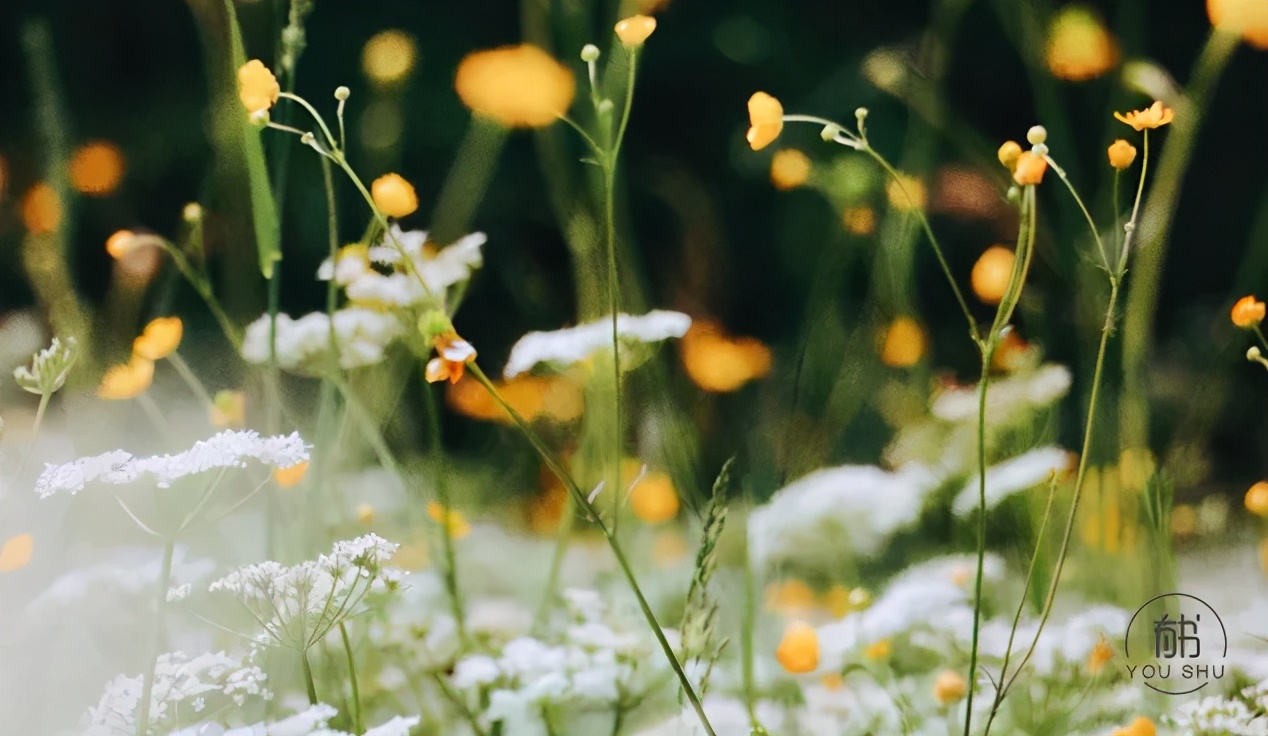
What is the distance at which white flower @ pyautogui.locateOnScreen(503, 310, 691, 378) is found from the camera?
29.8 inches

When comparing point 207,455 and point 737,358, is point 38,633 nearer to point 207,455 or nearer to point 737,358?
point 207,455

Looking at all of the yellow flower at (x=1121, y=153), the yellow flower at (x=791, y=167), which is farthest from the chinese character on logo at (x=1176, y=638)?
the yellow flower at (x=791, y=167)

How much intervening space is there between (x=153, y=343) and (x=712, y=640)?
0.54m

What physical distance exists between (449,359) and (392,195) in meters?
0.25

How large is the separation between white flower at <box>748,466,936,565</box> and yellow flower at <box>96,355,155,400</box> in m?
0.54

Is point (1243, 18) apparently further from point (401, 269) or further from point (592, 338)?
point (401, 269)

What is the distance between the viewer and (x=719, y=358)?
83 cm

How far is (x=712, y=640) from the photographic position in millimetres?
Result: 780

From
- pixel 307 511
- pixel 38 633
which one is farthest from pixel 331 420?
pixel 38 633

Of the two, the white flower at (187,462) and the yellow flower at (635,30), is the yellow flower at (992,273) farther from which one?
the white flower at (187,462)

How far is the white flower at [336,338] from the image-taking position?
80cm

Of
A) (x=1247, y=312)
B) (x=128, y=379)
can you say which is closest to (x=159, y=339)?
(x=128, y=379)

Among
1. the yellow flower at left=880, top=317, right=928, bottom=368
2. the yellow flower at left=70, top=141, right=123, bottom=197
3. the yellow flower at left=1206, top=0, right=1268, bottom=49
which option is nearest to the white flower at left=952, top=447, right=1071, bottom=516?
the yellow flower at left=880, top=317, right=928, bottom=368

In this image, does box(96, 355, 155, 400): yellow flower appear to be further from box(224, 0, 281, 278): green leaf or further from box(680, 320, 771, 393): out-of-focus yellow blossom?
box(680, 320, 771, 393): out-of-focus yellow blossom
